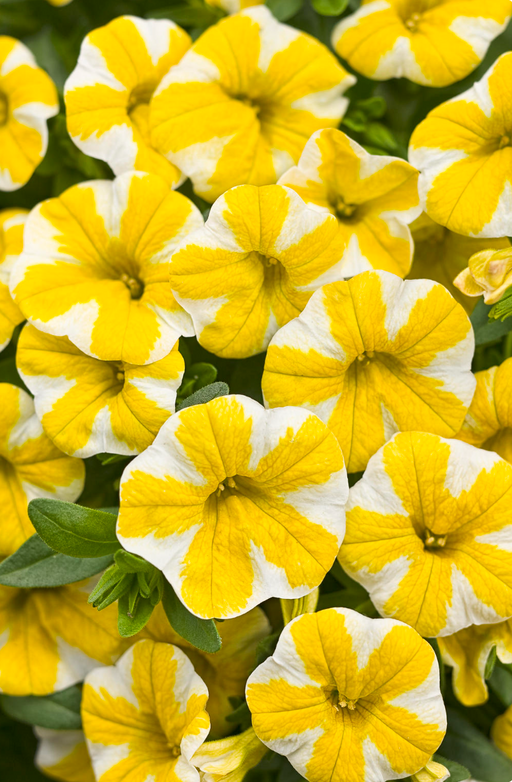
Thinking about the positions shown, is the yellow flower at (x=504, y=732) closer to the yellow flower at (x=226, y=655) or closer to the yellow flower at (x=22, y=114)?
the yellow flower at (x=226, y=655)

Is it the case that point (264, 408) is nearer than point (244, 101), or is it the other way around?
point (264, 408)

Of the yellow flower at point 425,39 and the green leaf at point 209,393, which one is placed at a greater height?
the yellow flower at point 425,39

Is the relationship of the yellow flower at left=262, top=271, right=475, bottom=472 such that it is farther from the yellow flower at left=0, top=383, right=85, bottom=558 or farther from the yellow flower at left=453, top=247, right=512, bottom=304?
the yellow flower at left=0, top=383, right=85, bottom=558

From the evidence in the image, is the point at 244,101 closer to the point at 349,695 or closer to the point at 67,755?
the point at 349,695

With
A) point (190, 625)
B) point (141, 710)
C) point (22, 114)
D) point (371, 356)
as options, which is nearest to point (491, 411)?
point (371, 356)

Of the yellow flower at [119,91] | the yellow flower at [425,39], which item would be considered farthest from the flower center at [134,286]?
the yellow flower at [425,39]

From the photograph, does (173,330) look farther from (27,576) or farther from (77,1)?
(77,1)

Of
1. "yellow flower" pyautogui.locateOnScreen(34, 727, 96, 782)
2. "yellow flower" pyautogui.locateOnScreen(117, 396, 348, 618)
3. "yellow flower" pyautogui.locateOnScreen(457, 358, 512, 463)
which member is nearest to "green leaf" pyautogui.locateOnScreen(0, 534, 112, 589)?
"yellow flower" pyautogui.locateOnScreen(117, 396, 348, 618)
